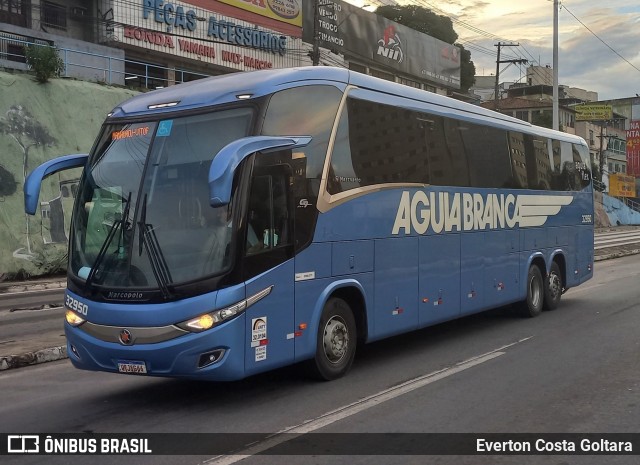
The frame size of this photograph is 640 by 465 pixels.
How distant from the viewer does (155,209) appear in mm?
6629

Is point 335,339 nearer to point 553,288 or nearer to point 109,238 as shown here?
point 109,238

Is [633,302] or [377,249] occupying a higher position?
[377,249]

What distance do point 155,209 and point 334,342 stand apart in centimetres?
253

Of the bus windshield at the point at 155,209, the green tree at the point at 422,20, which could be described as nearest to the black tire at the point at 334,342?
the bus windshield at the point at 155,209

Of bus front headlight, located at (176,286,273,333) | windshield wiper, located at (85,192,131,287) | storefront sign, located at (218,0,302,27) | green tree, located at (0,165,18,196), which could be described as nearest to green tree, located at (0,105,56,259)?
green tree, located at (0,165,18,196)

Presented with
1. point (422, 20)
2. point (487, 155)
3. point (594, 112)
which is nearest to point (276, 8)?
point (422, 20)

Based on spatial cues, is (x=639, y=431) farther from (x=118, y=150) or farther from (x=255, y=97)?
(x=118, y=150)

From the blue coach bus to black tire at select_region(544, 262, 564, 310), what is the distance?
4.62 metres

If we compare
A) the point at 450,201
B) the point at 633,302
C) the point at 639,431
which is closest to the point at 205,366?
the point at 639,431

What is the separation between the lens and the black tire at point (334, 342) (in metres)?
7.57

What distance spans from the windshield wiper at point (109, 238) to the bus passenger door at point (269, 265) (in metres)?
1.16

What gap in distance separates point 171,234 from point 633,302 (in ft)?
37.0

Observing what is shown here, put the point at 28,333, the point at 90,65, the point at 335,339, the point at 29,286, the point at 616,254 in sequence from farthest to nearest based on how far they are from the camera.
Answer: the point at 90,65, the point at 616,254, the point at 29,286, the point at 28,333, the point at 335,339

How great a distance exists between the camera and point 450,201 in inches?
400
